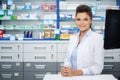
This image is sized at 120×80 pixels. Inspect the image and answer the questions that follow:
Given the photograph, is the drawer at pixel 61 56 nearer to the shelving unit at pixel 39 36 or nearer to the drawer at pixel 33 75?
the shelving unit at pixel 39 36

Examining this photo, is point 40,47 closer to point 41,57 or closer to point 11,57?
point 41,57

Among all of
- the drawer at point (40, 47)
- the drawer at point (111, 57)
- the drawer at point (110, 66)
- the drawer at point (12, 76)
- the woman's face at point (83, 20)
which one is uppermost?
the woman's face at point (83, 20)

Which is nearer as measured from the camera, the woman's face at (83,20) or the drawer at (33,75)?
the woman's face at (83,20)

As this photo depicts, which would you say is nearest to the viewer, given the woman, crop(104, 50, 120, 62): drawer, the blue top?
the woman

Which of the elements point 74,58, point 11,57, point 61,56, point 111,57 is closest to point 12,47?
point 11,57

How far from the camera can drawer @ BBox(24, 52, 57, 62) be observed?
16.1ft

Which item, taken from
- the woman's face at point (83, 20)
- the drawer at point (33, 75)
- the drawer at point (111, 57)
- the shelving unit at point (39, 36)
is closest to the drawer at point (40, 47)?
the shelving unit at point (39, 36)

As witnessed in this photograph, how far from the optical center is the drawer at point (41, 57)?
489cm

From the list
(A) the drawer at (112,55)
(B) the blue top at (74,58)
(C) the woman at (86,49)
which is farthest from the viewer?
(A) the drawer at (112,55)

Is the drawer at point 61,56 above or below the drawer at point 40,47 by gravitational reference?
below

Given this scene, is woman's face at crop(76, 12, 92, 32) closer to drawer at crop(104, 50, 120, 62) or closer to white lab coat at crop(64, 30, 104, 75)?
white lab coat at crop(64, 30, 104, 75)

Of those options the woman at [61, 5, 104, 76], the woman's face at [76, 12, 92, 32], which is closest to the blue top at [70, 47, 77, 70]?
the woman at [61, 5, 104, 76]

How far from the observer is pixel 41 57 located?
4906mm

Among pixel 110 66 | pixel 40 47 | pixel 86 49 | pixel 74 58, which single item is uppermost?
pixel 86 49
